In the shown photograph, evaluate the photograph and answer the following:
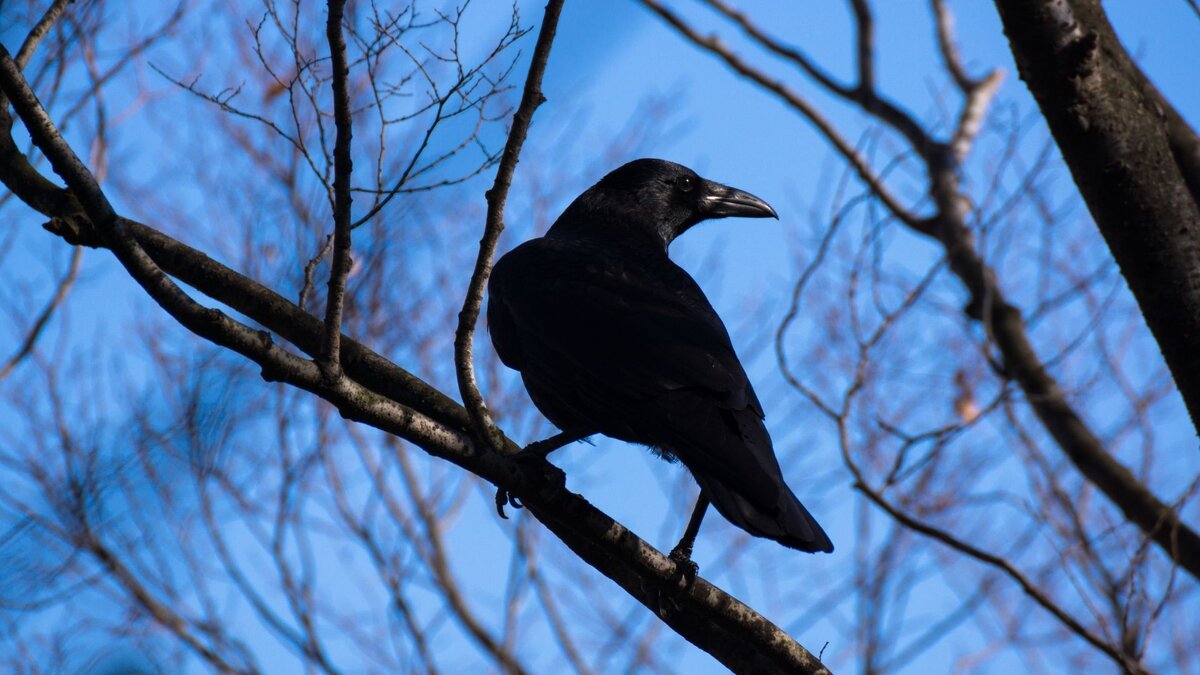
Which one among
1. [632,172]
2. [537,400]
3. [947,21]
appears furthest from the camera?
[947,21]

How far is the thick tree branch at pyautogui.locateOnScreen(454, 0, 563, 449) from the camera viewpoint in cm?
329

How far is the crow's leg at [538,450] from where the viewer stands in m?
3.51

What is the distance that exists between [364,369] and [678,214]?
279cm

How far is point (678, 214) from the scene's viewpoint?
617 cm

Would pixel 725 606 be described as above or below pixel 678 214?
below

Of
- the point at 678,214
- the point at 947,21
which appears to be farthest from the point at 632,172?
the point at 947,21

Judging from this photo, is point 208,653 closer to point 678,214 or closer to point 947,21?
point 678,214

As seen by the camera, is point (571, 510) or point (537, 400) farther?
point (537, 400)

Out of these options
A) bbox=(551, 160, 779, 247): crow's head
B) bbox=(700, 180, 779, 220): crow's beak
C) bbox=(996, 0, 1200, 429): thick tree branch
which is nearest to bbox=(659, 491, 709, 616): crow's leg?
bbox=(996, 0, 1200, 429): thick tree branch

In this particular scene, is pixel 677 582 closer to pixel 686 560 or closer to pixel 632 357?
pixel 686 560

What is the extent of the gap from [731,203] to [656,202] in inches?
17.2

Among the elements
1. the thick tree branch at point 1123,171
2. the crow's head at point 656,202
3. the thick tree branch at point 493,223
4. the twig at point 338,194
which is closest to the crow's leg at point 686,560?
the thick tree branch at point 493,223

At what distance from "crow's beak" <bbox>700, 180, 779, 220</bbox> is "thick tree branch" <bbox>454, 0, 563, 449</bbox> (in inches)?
115

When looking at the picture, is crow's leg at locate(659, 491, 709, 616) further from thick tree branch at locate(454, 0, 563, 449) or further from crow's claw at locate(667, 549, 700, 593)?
thick tree branch at locate(454, 0, 563, 449)
